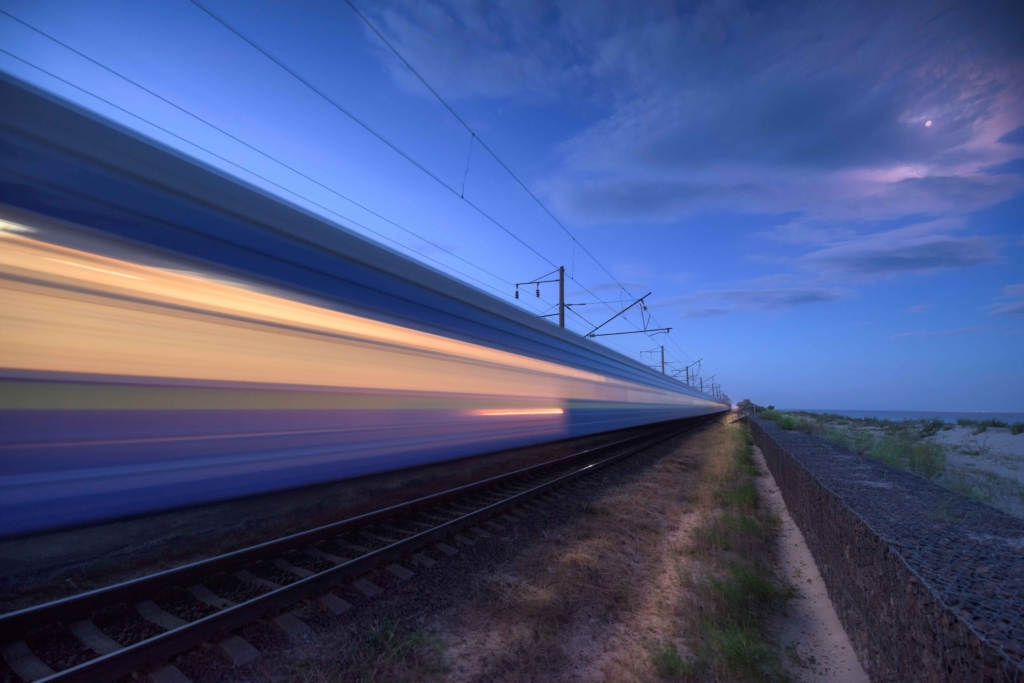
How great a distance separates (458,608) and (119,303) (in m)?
2.69

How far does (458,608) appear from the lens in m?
3.12

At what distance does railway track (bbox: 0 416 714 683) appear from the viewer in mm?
2218

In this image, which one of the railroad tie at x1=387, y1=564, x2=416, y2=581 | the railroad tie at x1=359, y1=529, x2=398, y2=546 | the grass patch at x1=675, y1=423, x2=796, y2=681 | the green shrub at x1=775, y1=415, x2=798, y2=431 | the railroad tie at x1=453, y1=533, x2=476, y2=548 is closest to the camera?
the grass patch at x1=675, y1=423, x2=796, y2=681

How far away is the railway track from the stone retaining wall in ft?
9.32

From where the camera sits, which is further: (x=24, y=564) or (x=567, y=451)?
(x=567, y=451)

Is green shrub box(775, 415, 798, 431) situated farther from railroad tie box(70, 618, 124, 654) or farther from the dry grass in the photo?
railroad tie box(70, 618, 124, 654)

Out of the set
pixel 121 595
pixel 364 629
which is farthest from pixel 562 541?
pixel 121 595

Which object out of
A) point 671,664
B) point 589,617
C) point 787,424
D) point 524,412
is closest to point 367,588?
point 589,617

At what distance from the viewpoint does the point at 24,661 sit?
7.11 feet

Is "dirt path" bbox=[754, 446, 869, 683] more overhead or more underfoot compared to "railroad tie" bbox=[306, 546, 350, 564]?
more underfoot

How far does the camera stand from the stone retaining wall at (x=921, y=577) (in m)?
1.61

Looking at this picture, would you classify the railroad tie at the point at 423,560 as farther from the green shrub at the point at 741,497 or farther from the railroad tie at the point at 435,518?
the green shrub at the point at 741,497

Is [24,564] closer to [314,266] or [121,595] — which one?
[121,595]

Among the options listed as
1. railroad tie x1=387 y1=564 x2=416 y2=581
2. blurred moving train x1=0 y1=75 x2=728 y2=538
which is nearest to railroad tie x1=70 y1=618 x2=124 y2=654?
blurred moving train x1=0 y1=75 x2=728 y2=538
